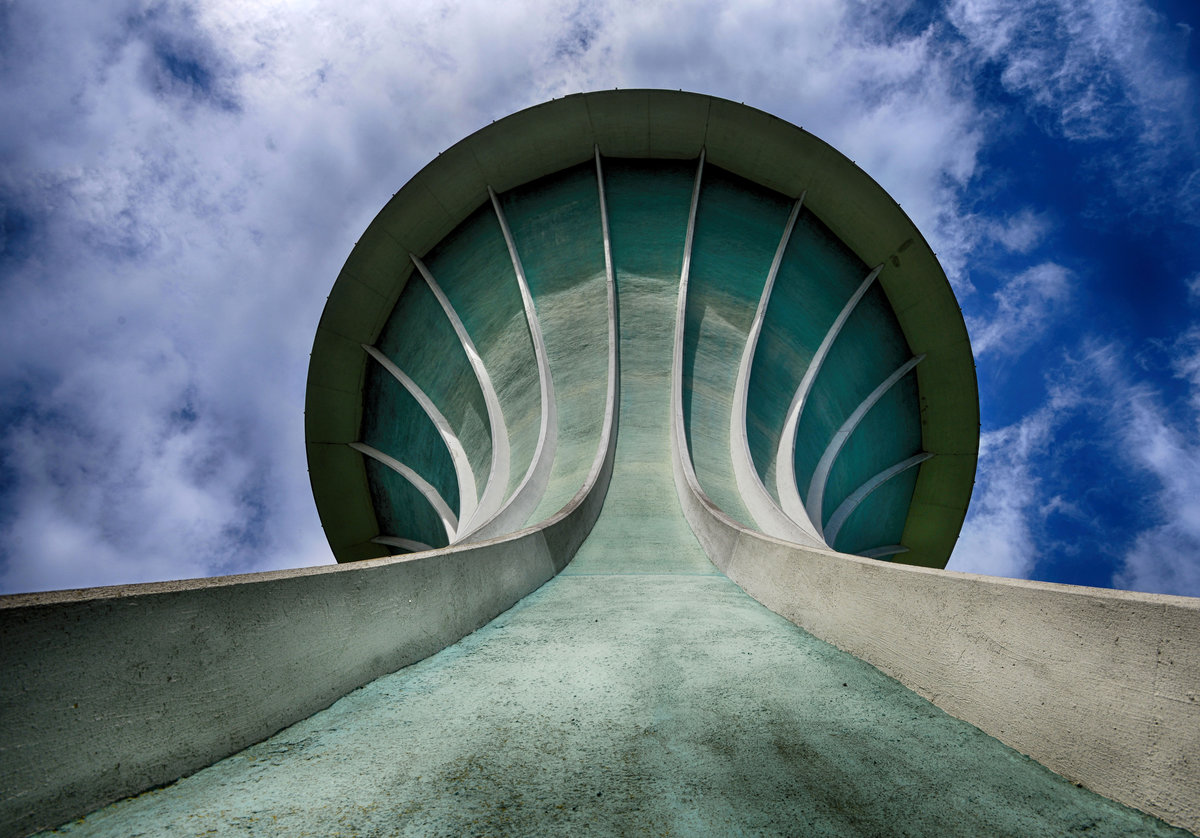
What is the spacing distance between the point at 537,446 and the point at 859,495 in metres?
9.29

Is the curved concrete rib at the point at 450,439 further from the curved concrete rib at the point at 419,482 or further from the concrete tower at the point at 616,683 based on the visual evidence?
the concrete tower at the point at 616,683

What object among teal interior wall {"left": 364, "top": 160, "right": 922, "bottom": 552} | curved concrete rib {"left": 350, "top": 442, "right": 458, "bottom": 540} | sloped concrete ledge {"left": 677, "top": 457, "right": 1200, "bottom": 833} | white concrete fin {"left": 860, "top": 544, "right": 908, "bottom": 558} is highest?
teal interior wall {"left": 364, "top": 160, "right": 922, "bottom": 552}

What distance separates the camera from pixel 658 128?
48.2 ft

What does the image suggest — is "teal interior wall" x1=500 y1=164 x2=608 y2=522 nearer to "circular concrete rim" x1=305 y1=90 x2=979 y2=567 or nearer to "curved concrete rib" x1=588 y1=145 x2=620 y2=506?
"curved concrete rib" x1=588 y1=145 x2=620 y2=506

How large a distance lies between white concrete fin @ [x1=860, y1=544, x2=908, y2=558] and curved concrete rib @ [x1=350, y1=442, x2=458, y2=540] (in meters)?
11.9

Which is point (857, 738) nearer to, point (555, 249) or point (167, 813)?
point (167, 813)

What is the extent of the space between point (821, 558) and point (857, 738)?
1901 mm

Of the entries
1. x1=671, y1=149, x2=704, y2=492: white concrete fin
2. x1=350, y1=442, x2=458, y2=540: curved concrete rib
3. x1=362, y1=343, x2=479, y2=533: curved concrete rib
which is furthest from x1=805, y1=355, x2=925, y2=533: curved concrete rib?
x1=350, y1=442, x2=458, y2=540: curved concrete rib

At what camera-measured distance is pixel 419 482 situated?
16328 mm

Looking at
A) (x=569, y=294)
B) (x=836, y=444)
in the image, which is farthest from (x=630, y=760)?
(x=836, y=444)

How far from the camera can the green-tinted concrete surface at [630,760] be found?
220cm

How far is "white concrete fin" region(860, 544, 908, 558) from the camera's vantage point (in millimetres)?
18225

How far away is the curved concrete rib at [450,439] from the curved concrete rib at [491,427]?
38 cm

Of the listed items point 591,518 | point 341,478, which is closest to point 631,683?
point 591,518
